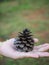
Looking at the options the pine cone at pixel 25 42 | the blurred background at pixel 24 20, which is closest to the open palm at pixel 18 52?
the pine cone at pixel 25 42

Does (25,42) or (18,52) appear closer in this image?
(18,52)

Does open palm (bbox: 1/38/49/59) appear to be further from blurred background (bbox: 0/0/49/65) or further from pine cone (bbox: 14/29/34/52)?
blurred background (bbox: 0/0/49/65)

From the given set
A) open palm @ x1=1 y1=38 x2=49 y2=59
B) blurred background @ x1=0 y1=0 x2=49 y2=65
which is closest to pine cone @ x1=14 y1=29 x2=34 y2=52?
open palm @ x1=1 y1=38 x2=49 y2=59

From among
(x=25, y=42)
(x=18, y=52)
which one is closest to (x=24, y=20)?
(x=25, y=42)

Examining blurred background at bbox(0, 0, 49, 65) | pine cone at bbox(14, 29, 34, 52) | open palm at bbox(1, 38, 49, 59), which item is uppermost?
blurred background at bbox(0, 0, 49, 65)

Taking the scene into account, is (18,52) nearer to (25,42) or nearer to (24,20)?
(25,42)

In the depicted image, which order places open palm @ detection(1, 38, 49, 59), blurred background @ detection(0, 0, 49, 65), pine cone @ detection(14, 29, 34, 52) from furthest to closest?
blurred background @ detection(0, 0, 49, 65) → pine cone @ detection(14, 29, 34, 52) → open palm @ detection(1, 38, 49, 59)

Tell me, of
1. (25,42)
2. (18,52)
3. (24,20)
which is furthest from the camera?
(24,20)

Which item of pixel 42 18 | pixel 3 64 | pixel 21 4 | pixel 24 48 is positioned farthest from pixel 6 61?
pixel 21 4

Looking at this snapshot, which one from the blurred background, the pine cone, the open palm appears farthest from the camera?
the blurred background

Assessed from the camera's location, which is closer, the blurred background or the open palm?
the open palm
